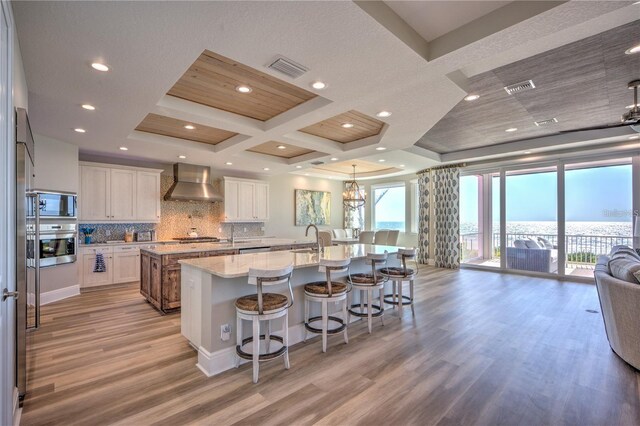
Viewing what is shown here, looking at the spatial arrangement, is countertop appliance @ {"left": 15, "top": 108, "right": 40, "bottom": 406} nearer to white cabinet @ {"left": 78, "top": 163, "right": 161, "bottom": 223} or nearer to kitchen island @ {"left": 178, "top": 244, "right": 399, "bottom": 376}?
kitchen island @ {"left": 178, "top": 244, "right": 399, "bottom": 376}

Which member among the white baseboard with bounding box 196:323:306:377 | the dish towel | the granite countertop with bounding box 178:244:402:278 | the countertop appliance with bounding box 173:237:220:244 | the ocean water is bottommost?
the white baseboard with bounding box 196:323:306:377

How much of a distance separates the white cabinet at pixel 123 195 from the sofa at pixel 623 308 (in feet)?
24.2

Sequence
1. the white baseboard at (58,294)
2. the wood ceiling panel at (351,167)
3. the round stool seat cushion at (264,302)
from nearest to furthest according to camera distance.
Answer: the round stool seat cushion at (264,302)
the white baseboard at (58,294)
the wood ceiling panel at (351,167)

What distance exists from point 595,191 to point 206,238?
8.39 m

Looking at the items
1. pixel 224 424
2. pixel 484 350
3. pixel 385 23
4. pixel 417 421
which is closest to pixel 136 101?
pixel 385 23

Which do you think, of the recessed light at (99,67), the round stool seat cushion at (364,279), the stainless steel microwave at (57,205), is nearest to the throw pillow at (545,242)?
the round stool seat cushion at (364,279)

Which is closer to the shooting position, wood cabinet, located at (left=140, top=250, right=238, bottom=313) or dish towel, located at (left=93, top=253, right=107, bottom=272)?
wood cabinet, located at (left=140, top=250, right=238, bottom=313)

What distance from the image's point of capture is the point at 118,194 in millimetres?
5926

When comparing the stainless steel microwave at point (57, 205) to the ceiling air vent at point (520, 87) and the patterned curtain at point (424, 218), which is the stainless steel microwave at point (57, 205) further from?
the patterned curtain at point (424, 218)

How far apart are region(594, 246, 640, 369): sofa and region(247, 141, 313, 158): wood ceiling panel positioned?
4.79 meters

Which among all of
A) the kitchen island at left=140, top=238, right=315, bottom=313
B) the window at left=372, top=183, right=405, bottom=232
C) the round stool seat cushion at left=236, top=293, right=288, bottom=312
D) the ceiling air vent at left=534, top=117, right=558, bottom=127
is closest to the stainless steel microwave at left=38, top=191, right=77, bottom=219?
the kitchen island at left=140, top=238, right=315, bottom=313

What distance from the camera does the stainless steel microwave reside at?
4.51 m

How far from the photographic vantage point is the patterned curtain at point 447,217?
7.89 metres

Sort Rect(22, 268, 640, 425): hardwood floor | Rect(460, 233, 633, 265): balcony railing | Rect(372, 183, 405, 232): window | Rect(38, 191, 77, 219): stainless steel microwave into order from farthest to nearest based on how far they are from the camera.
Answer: Rect(372, 183, 405, 232): window, Rect(460, 233, 633, 265): balcony railing, Rect(38, 191, 77, 219): stainless steel microwave, Rect(22, 268, 640, 425): hardwood floor
